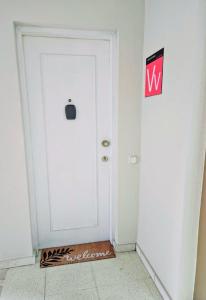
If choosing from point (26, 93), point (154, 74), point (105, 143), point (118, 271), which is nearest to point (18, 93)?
point (26, 93)

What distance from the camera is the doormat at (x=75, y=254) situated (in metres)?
2.07

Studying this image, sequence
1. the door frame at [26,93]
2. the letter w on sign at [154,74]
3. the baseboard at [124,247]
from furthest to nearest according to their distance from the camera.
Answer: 1. the baseboard at [124,247]
2. the door frame at [26,93]
3. the letter w on sign at [154,74]

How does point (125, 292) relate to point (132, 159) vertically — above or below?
below

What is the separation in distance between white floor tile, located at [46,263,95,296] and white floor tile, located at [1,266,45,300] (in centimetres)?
7

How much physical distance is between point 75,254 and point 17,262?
1.78ft

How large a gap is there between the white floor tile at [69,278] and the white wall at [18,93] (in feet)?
1.09

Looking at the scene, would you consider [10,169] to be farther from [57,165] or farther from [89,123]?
[89,123]

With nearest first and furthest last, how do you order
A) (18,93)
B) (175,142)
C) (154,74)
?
1. (175,142)
2. (154,74)
3. (18,93)

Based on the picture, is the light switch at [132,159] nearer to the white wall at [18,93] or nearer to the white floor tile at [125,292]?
the white wall at [18,93]

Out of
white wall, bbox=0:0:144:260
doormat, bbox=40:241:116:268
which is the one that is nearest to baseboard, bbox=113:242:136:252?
doormat, bbox=40:241:116:268

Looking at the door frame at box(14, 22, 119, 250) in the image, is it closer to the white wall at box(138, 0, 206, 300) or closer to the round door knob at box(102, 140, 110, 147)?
the round door knob at box(102, 140, 110, 147)

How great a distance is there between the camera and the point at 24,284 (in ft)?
5.97

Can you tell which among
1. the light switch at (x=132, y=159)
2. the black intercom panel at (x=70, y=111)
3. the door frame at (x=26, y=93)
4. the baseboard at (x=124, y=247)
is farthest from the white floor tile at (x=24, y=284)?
the black intercom panel at (x=70, y=111)

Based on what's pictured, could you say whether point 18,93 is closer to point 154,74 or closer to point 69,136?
point 69,136
